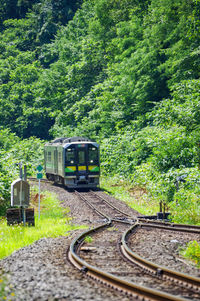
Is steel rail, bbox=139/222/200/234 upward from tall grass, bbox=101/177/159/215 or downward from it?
upward

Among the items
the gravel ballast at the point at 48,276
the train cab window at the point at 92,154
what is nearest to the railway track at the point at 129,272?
the gravel ballast at the point at 48,276

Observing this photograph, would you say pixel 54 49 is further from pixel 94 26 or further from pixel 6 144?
pixel 6 144

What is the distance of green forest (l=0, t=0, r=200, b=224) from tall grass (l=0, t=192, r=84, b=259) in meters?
3.20

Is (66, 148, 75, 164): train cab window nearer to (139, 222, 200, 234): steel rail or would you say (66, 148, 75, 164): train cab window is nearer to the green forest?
the green forest

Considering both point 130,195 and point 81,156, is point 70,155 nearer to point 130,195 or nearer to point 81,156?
point 81,156

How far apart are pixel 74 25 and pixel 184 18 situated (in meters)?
30.2

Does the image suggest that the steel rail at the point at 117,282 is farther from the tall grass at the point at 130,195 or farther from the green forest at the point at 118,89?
the tall grass at the point at 130,195

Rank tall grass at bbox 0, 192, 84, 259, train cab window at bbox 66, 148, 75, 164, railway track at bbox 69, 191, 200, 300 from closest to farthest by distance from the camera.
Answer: railway track at bbox 69, 191, 200, 300 < tall grass at bbox 0, 192, 84, 259 < train cab window at bbox 66, 148, 75, 164

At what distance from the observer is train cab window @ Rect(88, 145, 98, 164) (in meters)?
25.5

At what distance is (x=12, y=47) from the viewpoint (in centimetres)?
5956

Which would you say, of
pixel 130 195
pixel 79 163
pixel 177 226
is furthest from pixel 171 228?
pixel 79 163

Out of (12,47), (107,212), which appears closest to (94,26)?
(12,47)

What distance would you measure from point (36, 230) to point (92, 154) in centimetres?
1321

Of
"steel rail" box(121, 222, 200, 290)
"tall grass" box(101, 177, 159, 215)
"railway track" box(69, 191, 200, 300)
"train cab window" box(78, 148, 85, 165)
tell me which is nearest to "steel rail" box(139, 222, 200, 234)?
"railway track" box(69, 191, 200, 300)
